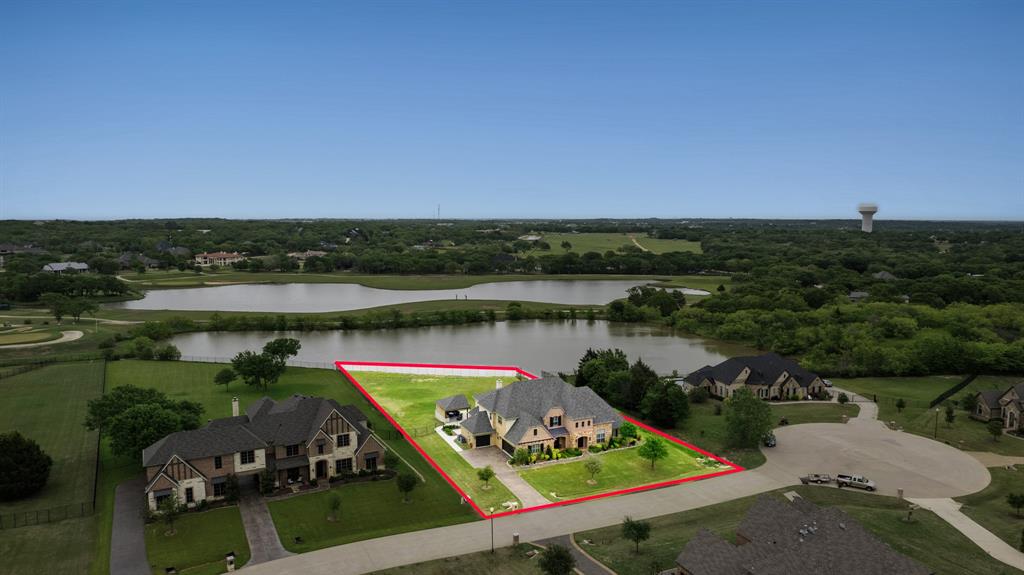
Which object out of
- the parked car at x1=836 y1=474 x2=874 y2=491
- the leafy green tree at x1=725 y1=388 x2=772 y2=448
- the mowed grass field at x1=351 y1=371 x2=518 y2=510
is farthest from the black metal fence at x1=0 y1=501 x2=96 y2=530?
the parked car at x1=836 y1=474 x2=874 y2=491

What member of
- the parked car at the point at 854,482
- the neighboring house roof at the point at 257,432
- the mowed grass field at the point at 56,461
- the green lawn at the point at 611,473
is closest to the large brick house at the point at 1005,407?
the parked car at the point at 854,482

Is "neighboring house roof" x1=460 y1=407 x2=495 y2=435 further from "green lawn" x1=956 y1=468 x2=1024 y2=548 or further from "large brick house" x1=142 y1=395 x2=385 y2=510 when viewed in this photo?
"green lawn" x1=956 y1=468 x2=1024 y2=548

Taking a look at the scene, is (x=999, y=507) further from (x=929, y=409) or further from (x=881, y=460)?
(x=929, y=409)

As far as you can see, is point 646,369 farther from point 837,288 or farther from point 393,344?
point 837,288

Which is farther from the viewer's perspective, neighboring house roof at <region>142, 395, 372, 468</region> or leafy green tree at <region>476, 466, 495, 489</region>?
leafy green tree at <region>476, 466, 495, 489</region>

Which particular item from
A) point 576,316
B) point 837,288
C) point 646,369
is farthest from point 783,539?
point 837,288

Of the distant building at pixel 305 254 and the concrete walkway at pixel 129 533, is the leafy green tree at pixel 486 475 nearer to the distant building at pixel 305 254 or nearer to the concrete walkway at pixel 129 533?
the concrete walkway at pixel 129 533
